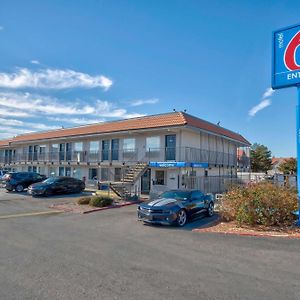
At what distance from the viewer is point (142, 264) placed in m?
6.40

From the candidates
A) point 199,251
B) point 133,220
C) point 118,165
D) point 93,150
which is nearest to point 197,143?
point 118,165

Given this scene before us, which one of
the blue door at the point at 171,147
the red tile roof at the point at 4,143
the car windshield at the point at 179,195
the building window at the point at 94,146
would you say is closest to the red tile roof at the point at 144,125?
the building window at the point at 94,146

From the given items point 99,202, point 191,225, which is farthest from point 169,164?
point 191,225

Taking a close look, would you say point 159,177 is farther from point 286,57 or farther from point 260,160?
point 260,160

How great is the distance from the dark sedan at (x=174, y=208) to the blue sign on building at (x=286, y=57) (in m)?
5.86

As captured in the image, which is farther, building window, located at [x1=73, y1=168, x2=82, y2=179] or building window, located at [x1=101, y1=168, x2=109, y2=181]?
building window, located at [x1=73, y1=168, x2=82, y2=179]

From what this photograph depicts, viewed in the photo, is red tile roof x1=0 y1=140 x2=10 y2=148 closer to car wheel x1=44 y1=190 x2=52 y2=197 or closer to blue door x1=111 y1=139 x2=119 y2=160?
blue door x1=111 y1=139 x2=119 y2=160

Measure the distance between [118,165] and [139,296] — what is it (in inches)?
893

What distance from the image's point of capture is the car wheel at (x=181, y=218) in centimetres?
1124

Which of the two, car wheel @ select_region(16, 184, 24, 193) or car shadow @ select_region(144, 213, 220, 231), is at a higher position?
car wheel @ select_region(16, 184, 24, 193)

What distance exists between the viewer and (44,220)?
12352 mm

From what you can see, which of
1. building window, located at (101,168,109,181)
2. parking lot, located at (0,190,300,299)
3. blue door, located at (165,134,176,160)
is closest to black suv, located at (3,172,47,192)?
building window, located at (101,168,109,181)

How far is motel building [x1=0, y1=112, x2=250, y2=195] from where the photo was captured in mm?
22859

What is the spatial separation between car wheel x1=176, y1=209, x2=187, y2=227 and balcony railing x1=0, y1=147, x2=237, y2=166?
37.9 ft
